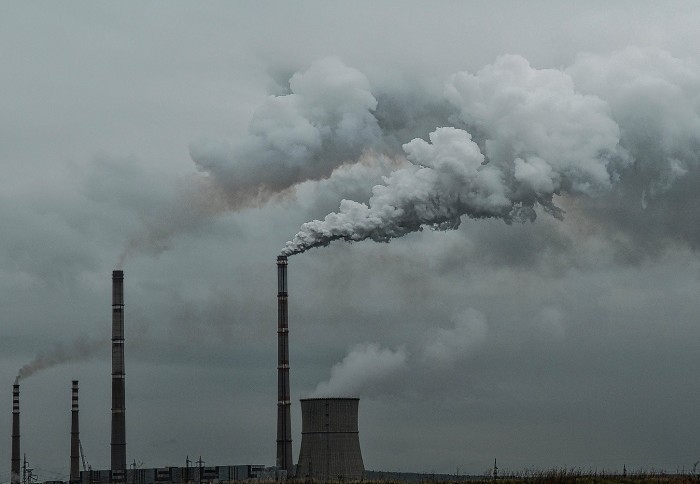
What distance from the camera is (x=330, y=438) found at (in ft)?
286

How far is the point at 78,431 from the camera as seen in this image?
115 meters

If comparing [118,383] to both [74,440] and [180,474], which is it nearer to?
[180,474]

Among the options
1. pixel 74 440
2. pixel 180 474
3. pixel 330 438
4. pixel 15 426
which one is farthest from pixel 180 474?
pixel 15 426

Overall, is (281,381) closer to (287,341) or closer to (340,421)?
(287,341)

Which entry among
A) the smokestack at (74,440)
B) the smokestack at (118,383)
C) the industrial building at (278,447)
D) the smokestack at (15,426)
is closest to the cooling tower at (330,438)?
the industrial building at (278,447)

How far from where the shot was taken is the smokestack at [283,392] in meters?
98.5

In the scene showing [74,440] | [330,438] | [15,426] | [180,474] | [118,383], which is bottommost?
[180,474]

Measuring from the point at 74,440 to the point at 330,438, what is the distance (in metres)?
36.6

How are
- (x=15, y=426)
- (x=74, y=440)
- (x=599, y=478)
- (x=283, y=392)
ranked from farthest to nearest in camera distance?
1. (x=15, y=426)
2. (x=74, y=440)
3. (x=283, y=392)
4. (x=599, y=478)

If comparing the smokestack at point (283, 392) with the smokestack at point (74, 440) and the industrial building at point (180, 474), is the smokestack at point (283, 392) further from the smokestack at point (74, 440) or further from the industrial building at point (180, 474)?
the smokestack at point (74, 440)

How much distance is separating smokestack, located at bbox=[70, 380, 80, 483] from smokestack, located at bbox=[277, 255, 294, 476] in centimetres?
2165

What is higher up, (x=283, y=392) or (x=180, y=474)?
(x=283, y=392)

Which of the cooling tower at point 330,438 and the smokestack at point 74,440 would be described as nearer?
the cooling tower at point 330,438

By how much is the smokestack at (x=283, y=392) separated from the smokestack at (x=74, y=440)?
21.7 metres
